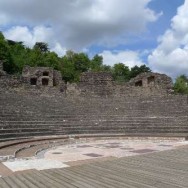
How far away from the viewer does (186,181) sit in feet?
16.6

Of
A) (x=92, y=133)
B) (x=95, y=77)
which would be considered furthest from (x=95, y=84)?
(x=92, y=133)

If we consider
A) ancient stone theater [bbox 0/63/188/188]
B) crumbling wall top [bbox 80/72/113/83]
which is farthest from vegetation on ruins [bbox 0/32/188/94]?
ancient stone theater [bbox 0/63/188/188]

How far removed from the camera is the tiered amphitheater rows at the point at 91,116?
1502 cm

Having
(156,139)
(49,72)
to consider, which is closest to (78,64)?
(49,72)

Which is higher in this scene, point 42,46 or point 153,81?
point 42,46

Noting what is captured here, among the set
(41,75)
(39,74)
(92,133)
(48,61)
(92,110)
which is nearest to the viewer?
(92,133)

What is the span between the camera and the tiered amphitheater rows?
15023 mm

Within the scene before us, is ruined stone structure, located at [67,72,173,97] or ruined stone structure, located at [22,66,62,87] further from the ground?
ruined stone structure, located at [22,66,62,87]

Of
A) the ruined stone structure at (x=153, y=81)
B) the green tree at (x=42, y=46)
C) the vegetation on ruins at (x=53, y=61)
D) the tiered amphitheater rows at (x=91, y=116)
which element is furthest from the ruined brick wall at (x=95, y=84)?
the green tree at (x=42, y=46)

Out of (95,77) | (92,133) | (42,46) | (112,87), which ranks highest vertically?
(42,46)

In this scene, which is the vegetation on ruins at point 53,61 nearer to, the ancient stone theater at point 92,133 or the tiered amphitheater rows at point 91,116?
the ancient stone theater at point 92,133

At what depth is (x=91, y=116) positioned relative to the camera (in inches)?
711

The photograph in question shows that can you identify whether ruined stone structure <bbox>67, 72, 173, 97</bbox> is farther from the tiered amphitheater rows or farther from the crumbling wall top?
the tiered amphitheater rows

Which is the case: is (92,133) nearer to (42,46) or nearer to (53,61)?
(53,61)
